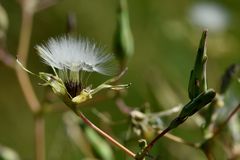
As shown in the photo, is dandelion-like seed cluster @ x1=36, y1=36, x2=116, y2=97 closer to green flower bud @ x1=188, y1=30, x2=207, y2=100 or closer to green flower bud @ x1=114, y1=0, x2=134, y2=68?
green flower bud @ x1=188, y1=30, x2=207, y2=100

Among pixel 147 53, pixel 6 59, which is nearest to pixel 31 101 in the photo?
pixel 6 59

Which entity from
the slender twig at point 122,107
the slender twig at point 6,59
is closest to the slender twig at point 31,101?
the slender twig at point 6,59

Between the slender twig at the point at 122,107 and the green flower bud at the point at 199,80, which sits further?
the slender twig at the point at 122,107

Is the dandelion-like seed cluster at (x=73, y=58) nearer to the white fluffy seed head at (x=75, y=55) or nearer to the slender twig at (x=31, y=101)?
the white fluffy seed head at (x=75, y=55)

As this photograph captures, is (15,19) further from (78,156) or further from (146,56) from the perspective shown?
(78,156)

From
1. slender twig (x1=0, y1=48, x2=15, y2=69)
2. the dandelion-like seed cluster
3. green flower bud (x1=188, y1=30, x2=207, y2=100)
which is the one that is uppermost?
slender twig (x1=0, y1=48, x2=15, y2=69)

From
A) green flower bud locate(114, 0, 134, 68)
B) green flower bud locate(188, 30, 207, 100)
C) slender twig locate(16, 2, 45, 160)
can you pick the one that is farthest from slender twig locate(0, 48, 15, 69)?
green flower bud locate(188, 30, 207, 100)

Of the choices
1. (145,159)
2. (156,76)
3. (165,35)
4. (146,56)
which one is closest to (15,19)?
(146,56)
